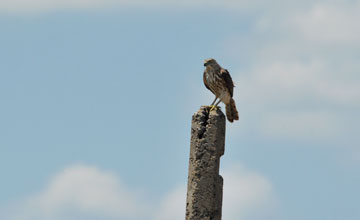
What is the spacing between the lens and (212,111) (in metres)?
15.9

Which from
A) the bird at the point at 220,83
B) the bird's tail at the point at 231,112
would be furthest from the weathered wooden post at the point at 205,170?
the bird at the point at 220,83

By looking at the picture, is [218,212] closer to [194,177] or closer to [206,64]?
[194,177]

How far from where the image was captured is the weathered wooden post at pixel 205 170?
15.4 metres

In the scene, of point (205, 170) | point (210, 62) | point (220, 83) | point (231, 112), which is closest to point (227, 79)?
point (220, 83)

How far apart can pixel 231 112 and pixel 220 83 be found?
0.70 metres

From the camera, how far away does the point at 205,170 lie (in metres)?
15.4

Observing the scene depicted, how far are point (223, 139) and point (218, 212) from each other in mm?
1466

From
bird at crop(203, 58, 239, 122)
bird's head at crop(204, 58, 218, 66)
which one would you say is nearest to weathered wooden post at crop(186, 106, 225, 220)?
bird at crop(203, 58, 239, 122)

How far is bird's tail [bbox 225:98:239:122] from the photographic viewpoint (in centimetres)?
1670

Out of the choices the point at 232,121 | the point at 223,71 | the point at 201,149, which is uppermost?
the point at 223,71

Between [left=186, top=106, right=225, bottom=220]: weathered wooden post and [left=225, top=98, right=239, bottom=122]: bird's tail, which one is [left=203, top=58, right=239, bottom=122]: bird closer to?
[left=225, top=98, right=239, bottom=122]: bird's tail

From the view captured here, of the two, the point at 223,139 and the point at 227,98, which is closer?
the point at 223,139

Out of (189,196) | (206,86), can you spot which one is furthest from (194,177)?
(206,86)

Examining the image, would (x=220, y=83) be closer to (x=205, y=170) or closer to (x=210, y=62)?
(x=210, y=62)
